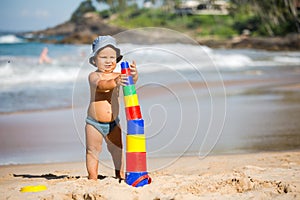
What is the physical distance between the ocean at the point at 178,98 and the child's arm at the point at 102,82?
384mm

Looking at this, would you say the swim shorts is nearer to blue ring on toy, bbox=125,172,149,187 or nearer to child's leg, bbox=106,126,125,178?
child's leg, bbox=106,126,125,178

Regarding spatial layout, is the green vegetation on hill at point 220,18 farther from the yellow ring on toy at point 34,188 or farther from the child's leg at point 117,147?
the yellow ring on toy at point 34,188

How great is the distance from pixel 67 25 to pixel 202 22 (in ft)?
64.4

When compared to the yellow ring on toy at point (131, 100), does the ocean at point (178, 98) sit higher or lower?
lower

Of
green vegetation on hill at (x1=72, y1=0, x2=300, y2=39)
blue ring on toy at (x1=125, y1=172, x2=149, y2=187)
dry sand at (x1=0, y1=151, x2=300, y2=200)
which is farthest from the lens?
green vegetation on hill at (x1=72, y1=0, x2=300, y2=39)

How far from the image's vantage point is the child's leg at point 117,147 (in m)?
4.18

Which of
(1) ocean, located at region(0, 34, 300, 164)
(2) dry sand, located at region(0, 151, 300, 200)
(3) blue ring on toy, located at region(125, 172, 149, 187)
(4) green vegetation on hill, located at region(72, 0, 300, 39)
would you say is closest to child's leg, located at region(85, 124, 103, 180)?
(2) dry sand, located at region(0, 151, 300, 200)

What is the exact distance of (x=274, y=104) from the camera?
9703mm

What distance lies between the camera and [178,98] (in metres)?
8.73

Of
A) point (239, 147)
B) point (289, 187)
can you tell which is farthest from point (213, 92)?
point (289, 187)

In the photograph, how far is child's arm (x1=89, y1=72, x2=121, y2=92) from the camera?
3.88 meters

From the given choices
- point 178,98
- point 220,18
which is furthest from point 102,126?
point 220,18

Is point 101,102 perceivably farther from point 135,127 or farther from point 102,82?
point 135,127

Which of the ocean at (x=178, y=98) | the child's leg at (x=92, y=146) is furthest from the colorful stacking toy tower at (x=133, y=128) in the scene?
the child's leg at (x=92, y=146)
